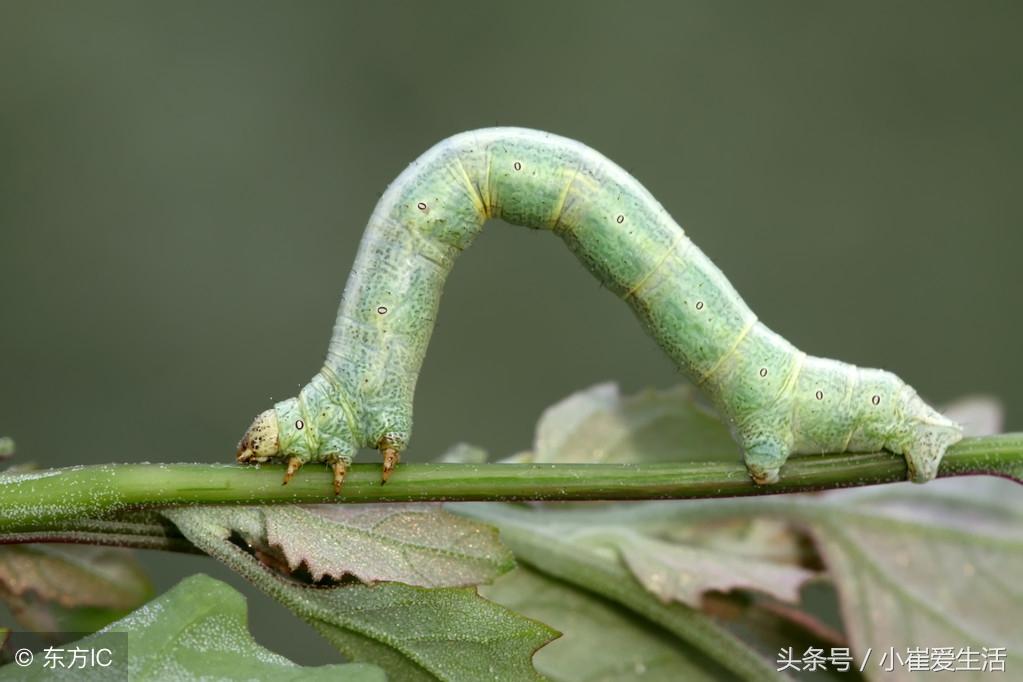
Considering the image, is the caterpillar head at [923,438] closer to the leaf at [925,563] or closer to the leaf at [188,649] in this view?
the leaf at [925,563]

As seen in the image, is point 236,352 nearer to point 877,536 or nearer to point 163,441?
point 163,441

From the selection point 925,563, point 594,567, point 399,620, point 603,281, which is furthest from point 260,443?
point 925,563

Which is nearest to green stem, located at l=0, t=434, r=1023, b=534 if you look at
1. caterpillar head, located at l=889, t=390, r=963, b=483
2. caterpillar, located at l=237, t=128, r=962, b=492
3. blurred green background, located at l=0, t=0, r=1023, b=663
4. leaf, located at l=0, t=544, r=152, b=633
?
caterpillar head, located at l=889, t=390, r=963, b=483

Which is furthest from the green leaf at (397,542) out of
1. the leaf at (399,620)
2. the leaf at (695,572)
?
the leaf at (695,572)

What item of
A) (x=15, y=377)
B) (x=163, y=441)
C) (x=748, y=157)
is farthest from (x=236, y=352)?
(x=748, y=157)

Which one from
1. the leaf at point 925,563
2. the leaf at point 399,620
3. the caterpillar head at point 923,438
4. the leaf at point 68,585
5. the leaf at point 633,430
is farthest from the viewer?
the leaf at point 633,430
